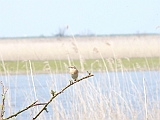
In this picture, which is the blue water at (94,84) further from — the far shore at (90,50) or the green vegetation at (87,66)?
the far shore at (90,50)

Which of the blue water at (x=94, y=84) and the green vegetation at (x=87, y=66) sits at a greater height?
the green vegetation at (x=87, y=66)

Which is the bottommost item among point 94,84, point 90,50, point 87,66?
point 94,84

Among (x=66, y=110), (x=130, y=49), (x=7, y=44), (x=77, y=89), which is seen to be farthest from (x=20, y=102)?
(x=7, y=44)

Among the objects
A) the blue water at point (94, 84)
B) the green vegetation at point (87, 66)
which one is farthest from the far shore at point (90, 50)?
the blue water at point (94, 84)

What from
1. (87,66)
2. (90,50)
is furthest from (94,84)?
(90,50)

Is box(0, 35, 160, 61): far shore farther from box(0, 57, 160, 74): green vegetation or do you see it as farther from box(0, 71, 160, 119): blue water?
box(0, 71, 160, 119): blue water

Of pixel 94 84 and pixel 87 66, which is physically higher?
pixel 87 66

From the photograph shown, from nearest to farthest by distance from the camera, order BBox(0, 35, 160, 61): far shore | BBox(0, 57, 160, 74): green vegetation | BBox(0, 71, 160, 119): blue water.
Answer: BBox(0, 71, 160, 119): blue water
BBox(0, 57, 160, 74): green vegetation
BBox(0, 35, 160, 61): far shore

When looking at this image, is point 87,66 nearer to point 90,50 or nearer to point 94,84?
point 90,50

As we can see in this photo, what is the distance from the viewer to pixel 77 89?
4500 millimetres

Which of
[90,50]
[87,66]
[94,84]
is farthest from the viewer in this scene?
[90,50]

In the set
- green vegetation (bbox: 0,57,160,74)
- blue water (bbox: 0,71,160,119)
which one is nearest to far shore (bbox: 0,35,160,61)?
green vegetation (bbox: 0,57,160,74)

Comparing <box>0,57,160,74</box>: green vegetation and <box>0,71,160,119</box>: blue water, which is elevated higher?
<box>0,57,160,74</box>: green vegetation

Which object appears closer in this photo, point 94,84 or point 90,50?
point 94,84
